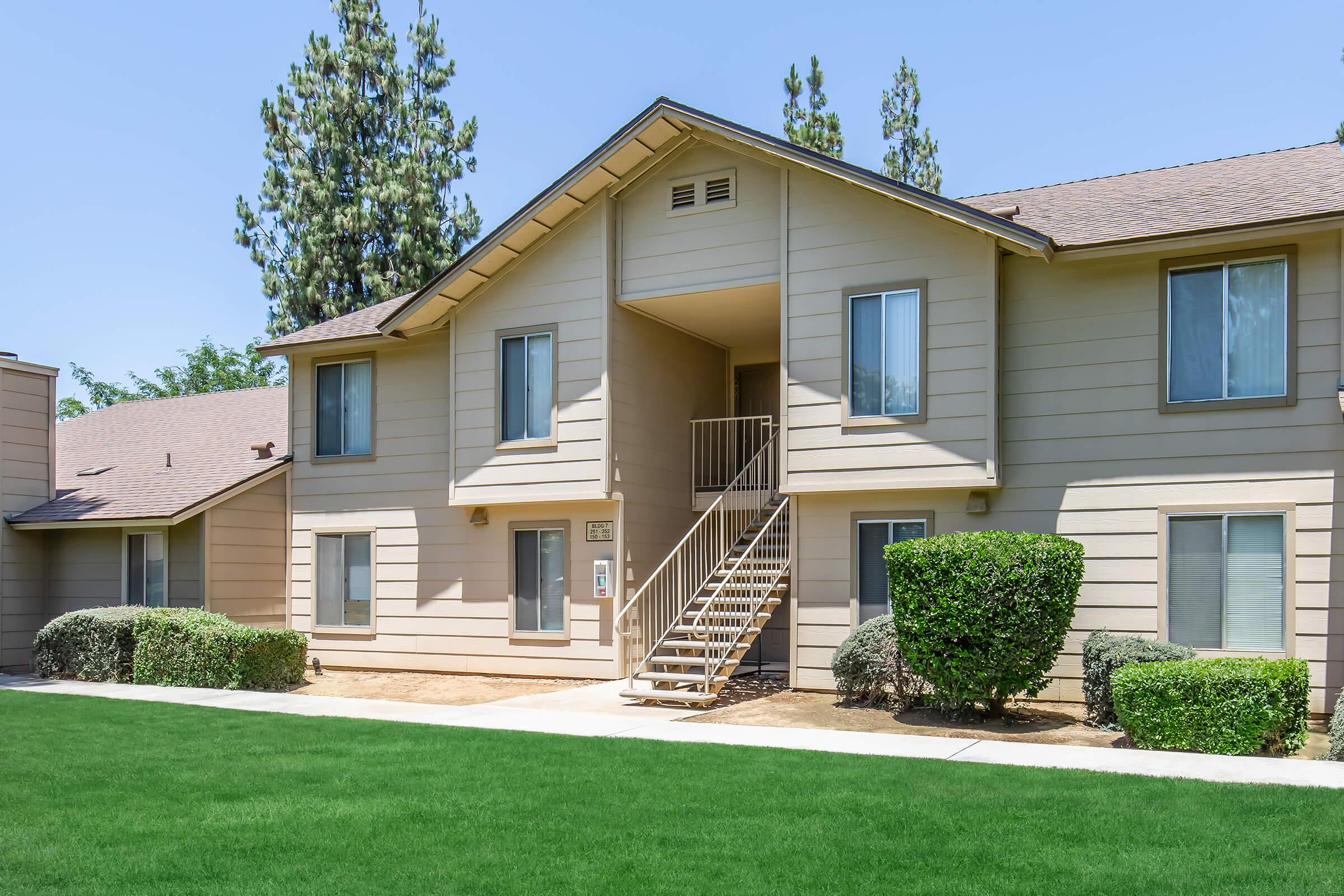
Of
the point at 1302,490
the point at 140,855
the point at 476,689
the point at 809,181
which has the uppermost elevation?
the point at 809,181

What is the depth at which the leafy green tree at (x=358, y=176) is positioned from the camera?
32812mm

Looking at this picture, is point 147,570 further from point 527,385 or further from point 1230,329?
point 1230,329

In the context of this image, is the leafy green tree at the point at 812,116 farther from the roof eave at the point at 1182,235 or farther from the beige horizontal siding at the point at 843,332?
the roof eave at the point at 1182,235

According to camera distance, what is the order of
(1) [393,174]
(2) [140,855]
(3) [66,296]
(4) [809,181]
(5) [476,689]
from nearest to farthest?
(2) [140,855] < (4) [809,181] < (5) [476,689] < (1) [393,174] < (3) [66,296]

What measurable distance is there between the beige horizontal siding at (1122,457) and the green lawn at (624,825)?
447 cm

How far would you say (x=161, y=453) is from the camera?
2097 centimetres

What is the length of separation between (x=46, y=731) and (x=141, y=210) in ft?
85.0

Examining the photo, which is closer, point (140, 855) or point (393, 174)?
point (140, 855)

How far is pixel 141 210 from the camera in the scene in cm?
3309

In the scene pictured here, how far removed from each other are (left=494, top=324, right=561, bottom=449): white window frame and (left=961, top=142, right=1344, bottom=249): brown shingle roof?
6219mm

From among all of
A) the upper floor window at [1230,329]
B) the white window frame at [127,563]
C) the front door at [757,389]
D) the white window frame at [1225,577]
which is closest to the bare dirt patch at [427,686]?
the white window frame at [127,563]

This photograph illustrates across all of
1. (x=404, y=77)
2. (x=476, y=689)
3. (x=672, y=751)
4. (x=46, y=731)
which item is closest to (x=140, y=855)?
(x=672, y=751)

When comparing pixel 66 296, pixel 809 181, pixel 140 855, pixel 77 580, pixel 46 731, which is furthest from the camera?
pixel 66 296

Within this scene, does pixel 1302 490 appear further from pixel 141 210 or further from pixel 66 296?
pixel 66 296
